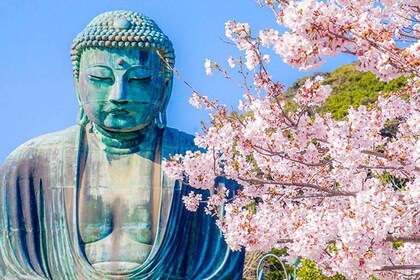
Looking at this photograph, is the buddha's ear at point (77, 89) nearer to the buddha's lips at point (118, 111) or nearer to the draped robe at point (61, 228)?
the draped robe at point (61, 228)

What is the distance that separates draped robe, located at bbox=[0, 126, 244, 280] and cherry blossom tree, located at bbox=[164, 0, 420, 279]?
23 cm

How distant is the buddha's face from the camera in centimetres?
746

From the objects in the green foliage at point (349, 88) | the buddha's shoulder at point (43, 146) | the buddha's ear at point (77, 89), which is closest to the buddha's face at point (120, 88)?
the buddha's ear at point (77, 89)

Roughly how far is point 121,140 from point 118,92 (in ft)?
1.26

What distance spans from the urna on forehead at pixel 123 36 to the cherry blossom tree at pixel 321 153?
412 mm

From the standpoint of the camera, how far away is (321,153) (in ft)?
25.6

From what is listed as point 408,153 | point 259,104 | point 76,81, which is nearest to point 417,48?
point 408,153

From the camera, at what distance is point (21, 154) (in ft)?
25.2

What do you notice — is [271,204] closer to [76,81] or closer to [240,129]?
[240,129]

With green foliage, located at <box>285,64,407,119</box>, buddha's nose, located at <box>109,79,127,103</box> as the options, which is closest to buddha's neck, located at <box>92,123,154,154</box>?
buddha's nose, located at <box>109,79,127,103</box>

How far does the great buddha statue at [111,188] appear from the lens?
7.40 m

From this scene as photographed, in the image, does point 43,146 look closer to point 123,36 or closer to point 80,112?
point 80,112

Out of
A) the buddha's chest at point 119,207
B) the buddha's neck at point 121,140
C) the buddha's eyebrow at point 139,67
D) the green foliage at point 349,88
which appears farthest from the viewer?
the green foliage at point 349,88

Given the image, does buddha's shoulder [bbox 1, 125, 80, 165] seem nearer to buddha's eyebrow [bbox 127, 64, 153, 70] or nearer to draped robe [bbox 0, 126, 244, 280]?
draped robe [bbox 0, 126, 244, 280]
